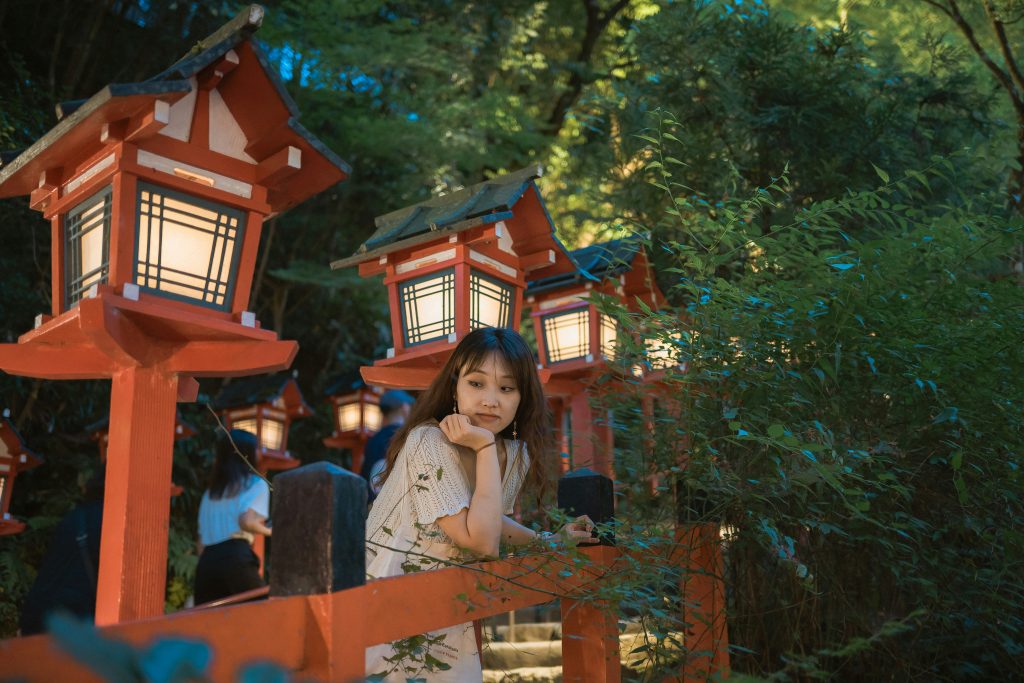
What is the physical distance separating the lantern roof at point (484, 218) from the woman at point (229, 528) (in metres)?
1.58

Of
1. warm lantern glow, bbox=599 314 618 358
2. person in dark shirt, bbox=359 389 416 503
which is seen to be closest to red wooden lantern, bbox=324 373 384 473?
person in dark shirt, bbox=359 389 416 503

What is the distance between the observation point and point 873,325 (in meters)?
3.01

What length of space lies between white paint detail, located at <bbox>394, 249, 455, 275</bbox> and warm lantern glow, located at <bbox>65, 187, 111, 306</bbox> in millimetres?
1527

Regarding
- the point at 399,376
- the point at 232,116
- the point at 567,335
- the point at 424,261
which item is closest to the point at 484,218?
the point at 424,261

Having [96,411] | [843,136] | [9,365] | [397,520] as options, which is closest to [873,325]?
[397,520]

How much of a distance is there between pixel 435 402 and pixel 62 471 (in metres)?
7.83

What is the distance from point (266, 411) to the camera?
9.05 m

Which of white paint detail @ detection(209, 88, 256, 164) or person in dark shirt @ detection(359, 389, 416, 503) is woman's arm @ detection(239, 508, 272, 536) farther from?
white paint detail @ detection(209, 88, 256, 164)

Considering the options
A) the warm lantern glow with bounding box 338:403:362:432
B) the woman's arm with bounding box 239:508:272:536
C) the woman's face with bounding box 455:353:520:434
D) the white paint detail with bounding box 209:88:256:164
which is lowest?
the woman's arm with bounding box 239:508:272:536

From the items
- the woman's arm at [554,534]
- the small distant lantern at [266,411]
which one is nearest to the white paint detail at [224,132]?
the woman's arm at [554,534]

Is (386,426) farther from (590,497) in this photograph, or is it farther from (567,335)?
(590,497)

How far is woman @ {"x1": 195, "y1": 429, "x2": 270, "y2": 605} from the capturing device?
5.31 meters

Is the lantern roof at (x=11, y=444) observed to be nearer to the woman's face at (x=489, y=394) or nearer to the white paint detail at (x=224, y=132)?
the white paint detail at (x=224, y=132)

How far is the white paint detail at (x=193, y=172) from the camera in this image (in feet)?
11.3
